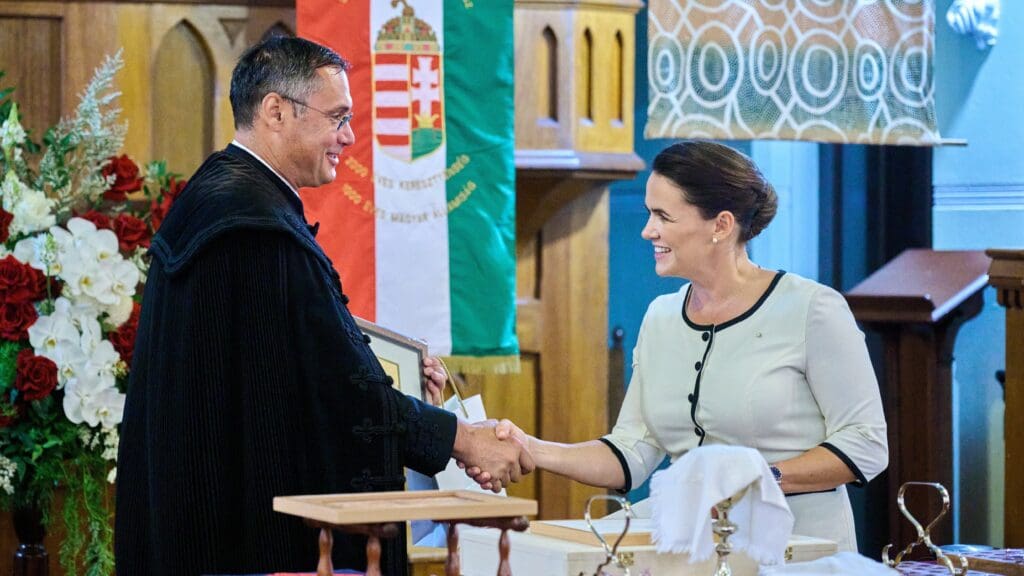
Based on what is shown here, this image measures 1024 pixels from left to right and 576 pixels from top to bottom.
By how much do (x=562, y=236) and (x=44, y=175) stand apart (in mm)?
1913

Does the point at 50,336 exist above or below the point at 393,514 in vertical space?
above

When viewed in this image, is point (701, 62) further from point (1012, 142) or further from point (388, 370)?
point (388, 370)

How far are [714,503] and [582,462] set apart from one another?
118cm

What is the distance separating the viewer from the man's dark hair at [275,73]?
2961 millimetres

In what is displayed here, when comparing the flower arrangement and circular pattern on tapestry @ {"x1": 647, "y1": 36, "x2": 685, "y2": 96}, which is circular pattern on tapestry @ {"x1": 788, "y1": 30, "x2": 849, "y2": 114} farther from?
the flower arrangement

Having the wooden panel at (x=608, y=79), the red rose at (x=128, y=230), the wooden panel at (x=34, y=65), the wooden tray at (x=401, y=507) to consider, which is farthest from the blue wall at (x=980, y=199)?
the wooden tray at (x=401, y=507)

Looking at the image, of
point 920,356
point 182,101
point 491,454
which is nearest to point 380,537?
point 491,454

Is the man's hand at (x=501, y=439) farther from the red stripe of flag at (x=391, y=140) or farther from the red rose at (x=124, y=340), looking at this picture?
the red stripe of flag at (x=391, y=140)

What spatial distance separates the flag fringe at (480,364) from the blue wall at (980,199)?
7.27 ft

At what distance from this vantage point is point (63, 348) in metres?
3.38

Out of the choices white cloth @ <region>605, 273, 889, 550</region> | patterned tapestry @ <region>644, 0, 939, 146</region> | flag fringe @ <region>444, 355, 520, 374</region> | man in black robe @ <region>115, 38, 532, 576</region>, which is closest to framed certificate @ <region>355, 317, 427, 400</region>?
man in black robe @ <region>115, 38, 532, 576</region>

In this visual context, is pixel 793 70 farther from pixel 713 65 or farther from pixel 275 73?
pixel 275 73

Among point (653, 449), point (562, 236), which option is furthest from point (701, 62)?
point (653, 449)

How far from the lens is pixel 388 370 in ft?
10.5
